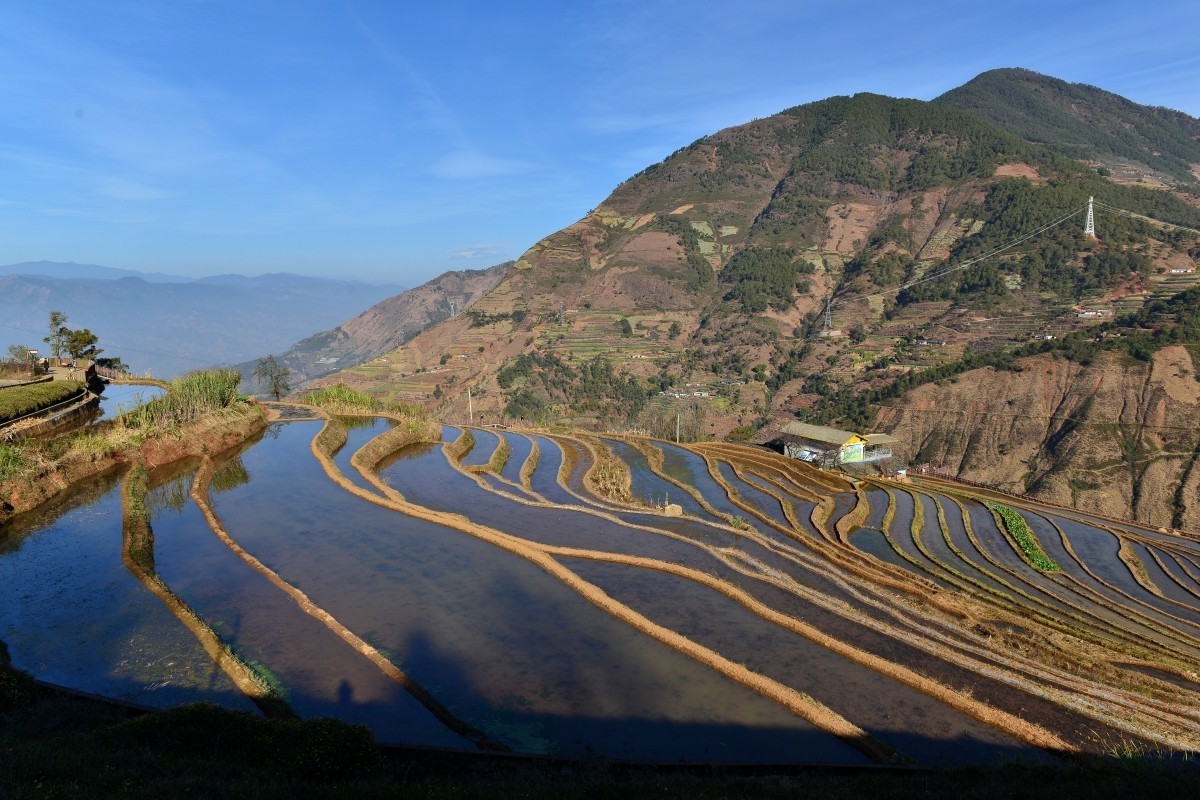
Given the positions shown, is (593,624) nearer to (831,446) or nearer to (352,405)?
(352,405)

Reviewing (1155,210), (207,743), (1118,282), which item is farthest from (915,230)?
(207,743)

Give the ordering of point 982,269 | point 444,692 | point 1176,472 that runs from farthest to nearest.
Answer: point 982,269
point 1176,472
point 444,692

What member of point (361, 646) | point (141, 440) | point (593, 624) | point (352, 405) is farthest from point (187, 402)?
point (593, 624)

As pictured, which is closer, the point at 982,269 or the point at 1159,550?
the point at 1159,550

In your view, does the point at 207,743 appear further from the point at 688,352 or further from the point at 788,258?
the point at 788,258

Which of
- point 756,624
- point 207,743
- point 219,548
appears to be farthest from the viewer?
point 219,548

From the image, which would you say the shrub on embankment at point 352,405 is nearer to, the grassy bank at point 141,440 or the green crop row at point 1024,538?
the grassy bank at point 141,440

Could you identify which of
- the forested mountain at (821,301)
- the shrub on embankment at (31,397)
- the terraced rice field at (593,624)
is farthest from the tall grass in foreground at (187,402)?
the forested mountain at (821,301)

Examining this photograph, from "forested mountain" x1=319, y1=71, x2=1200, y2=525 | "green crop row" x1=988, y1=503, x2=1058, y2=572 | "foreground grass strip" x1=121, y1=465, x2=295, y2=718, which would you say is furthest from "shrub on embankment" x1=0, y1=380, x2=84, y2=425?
"forested mountain" x1=319, y1=71, x2=1200, y2=525
